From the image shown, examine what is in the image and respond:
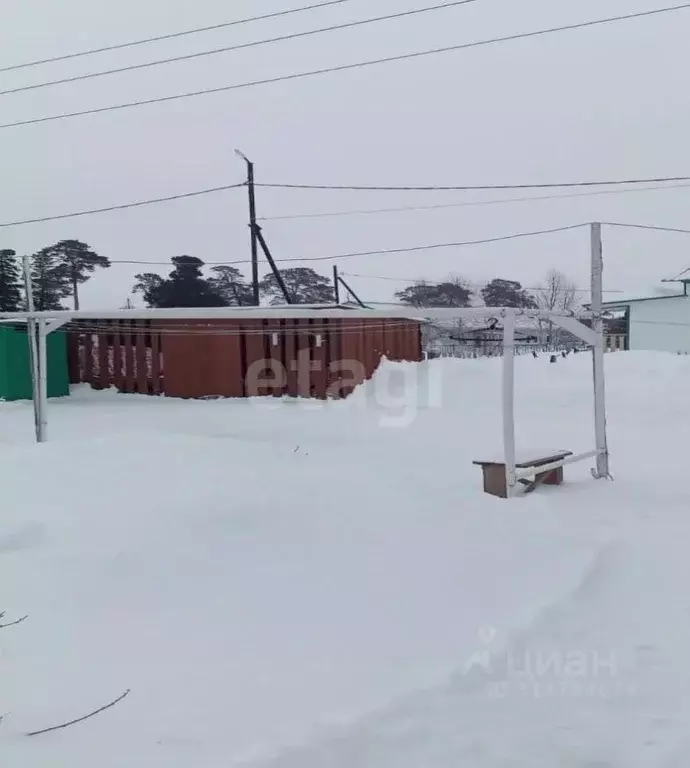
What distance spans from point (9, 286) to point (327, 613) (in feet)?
94.4

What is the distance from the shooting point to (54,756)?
2365 millimetres

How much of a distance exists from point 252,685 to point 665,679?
71.2 inches

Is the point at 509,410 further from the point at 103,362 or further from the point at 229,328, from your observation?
the point at 103,362

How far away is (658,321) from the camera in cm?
2666

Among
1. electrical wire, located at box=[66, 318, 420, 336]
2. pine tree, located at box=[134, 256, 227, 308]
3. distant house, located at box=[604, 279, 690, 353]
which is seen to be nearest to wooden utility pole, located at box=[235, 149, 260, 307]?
electrical wire, located at box=[66, 318, 420, 336]

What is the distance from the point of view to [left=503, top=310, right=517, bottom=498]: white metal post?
6.23 m

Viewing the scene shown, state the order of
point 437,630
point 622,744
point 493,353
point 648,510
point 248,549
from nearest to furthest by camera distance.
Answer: point 622,744 → point 437,630 → point 248,549 → point 648,510 → point 493,353

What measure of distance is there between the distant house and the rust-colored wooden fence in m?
14.2

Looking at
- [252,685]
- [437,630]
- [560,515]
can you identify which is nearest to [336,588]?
[437,630]

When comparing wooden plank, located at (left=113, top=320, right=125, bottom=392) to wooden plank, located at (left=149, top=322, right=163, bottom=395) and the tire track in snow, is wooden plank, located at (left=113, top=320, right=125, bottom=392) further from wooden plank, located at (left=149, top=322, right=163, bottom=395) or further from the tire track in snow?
the tire track in snow

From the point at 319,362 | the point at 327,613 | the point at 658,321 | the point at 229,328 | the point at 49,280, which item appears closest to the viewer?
the point at 327,613

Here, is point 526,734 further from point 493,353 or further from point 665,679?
point 493,353

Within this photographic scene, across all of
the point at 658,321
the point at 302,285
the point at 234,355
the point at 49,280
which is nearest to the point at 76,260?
the point at 49,280

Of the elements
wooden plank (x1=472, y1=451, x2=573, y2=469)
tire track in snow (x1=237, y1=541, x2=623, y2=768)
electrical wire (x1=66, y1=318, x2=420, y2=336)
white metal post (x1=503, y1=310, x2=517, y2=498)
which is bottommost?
tire track in snow (x1=237, y1=541, x2=623, y2=768)
